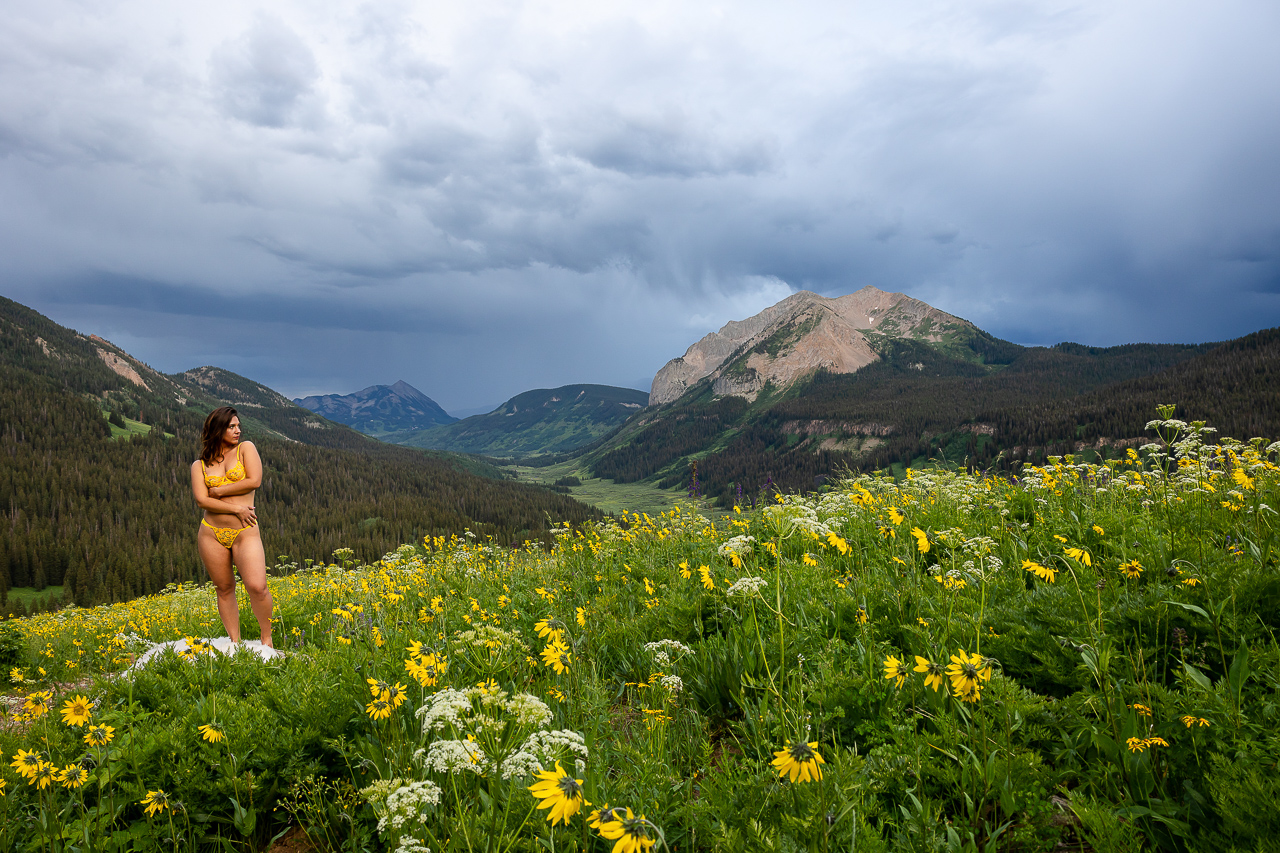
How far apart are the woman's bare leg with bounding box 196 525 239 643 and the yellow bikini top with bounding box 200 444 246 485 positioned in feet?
2.37

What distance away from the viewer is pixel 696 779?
3805 millimetres

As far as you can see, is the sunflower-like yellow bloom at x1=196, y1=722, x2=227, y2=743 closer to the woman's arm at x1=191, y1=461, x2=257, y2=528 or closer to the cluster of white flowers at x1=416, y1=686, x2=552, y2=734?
the cluster of white flowers at x1=416, y1=686, x2=552, y2=734

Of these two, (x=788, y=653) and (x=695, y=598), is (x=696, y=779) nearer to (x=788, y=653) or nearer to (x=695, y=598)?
(x=788, y=653)

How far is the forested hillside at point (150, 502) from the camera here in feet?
270

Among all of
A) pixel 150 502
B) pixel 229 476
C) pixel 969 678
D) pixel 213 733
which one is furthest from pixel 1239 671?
pixel 150 502

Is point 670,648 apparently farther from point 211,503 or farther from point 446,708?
point 211,503

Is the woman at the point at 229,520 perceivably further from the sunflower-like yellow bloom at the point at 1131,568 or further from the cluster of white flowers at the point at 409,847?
the sunflower-like yellow bloom at the point at 1131,568

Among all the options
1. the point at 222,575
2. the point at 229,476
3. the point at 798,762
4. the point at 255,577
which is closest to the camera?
the point at 798,762

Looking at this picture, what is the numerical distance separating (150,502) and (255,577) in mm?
146198

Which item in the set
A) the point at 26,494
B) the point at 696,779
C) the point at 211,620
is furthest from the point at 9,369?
the point at 696,779

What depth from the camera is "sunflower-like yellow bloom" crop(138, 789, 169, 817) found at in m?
3.37

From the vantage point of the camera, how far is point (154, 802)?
141 inches

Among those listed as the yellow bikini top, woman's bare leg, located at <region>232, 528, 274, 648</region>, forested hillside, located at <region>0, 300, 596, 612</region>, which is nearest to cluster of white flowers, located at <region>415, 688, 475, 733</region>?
woman's bare leg, located at <region>232, 528, 274, 648</region>

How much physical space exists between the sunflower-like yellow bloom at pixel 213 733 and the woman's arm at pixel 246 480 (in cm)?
451
